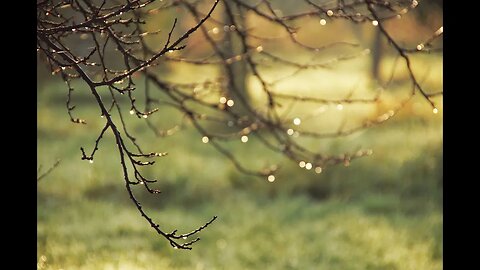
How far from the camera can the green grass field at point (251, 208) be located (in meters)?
6.99

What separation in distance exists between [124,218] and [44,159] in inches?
124

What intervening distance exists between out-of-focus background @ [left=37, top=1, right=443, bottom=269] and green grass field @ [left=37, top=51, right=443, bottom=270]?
17 millimetres

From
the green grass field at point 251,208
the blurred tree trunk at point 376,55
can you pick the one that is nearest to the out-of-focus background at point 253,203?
the green grass field at point 251,208

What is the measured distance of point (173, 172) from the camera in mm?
9953

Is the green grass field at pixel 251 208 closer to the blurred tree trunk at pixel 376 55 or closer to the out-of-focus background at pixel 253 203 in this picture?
the out-of-focus background at pixel 253 203

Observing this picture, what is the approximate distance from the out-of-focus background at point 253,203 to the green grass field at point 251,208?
0.02m

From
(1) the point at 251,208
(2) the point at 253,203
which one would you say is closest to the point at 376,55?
(2) the point at 253,203

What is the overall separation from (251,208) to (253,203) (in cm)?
→ 27

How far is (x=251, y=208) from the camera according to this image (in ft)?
29.1

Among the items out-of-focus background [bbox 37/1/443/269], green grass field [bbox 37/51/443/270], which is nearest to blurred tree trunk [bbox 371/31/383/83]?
out-of-focus background [bbox 37/1/443/269]

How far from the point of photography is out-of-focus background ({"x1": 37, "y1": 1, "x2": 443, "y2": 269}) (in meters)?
7.01

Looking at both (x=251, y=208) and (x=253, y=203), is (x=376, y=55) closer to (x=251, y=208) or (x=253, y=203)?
(x=253, y=203)
